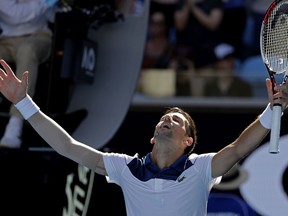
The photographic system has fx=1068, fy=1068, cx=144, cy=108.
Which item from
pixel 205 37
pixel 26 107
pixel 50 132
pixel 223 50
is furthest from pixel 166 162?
pixel 205 37

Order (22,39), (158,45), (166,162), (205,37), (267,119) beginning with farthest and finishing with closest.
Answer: (158,45) < (205,37) < (22,39) < (166,162) < (267,119)

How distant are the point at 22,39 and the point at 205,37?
7.81 feet

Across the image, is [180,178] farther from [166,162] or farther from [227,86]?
[227,86]

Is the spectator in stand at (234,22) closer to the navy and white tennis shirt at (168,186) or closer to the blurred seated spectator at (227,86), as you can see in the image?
the blurred seated spectator at (227,86)

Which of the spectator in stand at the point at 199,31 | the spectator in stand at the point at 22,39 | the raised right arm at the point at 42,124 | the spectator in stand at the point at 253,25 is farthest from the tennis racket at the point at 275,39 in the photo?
the spectator in stand at the point at 253,25

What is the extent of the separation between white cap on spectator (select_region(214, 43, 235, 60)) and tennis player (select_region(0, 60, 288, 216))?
11.2ft

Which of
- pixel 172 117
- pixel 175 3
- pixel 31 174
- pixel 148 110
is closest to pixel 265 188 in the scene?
pixel 148 110

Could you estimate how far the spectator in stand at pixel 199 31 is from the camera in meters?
8.65

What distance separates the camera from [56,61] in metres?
6.74

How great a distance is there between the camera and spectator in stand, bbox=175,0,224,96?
8.65 metres

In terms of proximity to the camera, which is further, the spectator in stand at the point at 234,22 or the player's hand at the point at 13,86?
the spectator in stand at the point at 234,22

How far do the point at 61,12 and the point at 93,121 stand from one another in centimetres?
82

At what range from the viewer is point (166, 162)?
16.5ft

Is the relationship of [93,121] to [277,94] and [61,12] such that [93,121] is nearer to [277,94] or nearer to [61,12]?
[61,12]
